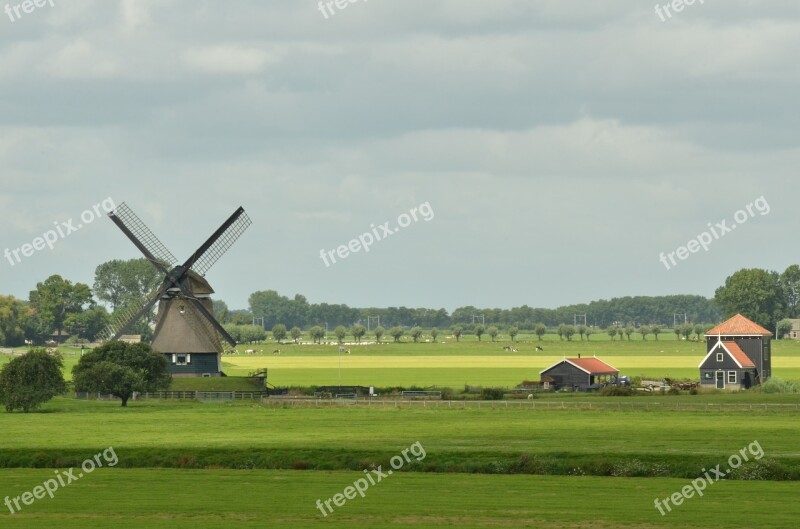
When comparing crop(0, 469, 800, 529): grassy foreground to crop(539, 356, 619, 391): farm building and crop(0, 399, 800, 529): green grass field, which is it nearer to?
crop(0, 399, 800, 529): green grass field

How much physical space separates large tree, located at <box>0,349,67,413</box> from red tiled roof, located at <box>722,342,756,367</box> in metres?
48.5

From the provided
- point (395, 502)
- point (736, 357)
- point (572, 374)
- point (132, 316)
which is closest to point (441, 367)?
point (572, 374)

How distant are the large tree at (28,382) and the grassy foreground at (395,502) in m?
35.3

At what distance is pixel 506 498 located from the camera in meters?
43.0

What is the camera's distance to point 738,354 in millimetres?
105062

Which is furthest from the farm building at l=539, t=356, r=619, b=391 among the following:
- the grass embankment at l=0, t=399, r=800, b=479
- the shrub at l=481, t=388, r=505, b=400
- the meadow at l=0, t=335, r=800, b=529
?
the grass embankment at l=0, t=399, r=800, b=479

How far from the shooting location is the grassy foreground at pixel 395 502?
38750mm

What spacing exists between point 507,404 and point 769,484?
1466 inches

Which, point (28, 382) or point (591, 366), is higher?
point (591, 366)

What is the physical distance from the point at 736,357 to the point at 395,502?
66.3 metres

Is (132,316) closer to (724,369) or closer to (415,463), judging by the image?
(724,369)

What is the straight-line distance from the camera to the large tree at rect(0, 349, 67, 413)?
8444cm

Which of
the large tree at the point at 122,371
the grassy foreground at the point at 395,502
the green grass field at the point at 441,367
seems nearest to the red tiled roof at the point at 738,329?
the green grass field at the point at 441,367

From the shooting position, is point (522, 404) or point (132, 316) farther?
point (132, 316)
